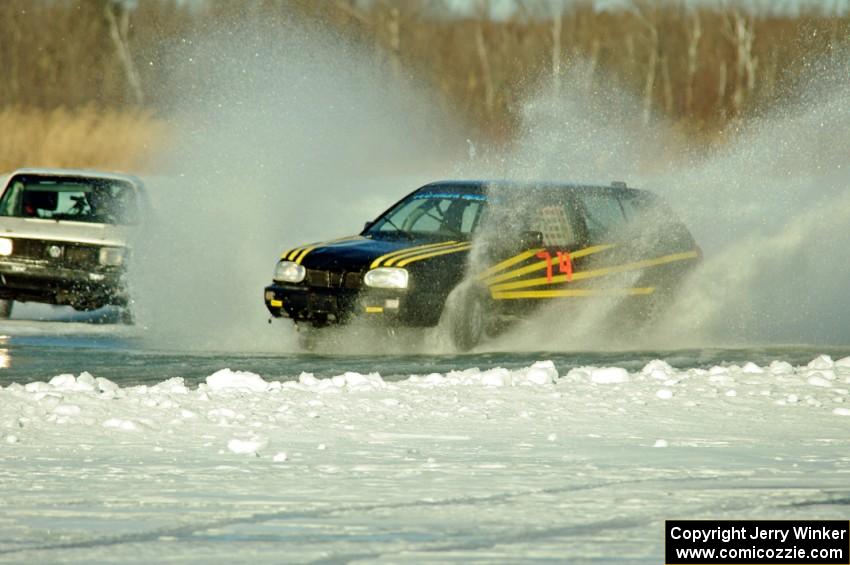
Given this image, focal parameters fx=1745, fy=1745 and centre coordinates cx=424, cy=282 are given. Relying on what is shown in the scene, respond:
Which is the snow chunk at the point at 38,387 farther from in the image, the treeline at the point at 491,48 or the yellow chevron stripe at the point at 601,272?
the treeline at the point at 491,48

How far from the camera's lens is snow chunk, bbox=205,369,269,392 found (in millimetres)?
10367

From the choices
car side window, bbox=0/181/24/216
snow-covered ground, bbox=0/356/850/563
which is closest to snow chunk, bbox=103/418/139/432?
snow-covered ground, bbox=0/356/850/563

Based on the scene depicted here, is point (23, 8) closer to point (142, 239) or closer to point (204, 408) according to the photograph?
point (142, 239)

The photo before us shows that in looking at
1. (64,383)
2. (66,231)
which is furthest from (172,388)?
(66,231)

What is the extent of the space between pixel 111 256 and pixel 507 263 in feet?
14.5

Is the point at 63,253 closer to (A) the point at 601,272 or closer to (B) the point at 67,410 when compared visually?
(A) the point at 601,272

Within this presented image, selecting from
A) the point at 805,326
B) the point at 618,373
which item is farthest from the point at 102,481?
the point at 805,326

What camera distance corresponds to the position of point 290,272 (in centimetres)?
1392

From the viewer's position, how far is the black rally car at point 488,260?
13.7 m

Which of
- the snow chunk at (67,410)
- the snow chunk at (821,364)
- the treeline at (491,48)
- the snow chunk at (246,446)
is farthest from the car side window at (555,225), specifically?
the treeline at (491,48)

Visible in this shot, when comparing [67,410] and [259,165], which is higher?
[259,165]

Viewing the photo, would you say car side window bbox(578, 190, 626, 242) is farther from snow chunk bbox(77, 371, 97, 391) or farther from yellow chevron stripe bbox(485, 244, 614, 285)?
snow chunk bbox(77, 371, 97, 391)

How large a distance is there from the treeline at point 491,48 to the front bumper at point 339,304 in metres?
22.9

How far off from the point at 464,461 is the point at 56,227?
32.5ft
